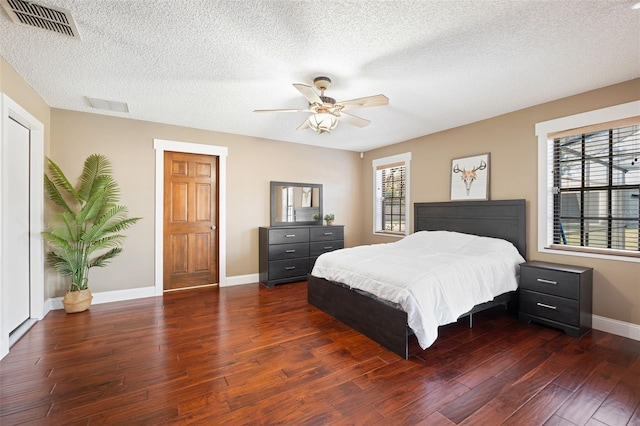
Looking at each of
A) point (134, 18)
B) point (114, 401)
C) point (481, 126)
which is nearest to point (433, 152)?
point (481, 126)

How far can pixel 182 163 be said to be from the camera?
4.48 m

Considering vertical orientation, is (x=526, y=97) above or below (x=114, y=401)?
above

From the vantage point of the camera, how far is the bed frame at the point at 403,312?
2516 mm

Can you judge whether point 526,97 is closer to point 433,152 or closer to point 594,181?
point 594,181

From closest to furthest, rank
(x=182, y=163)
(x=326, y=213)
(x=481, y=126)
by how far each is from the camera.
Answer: (x=481, y=126)
(x=182, y=163)
(x=326, y=213)

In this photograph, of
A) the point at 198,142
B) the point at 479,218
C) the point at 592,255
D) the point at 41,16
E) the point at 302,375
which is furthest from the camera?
the point at 198,142

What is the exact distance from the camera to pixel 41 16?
1915 mm

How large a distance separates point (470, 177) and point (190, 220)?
170 inches

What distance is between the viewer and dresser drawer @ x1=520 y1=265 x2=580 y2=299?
111 inches

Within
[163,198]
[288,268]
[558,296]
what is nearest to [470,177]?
[558,296]

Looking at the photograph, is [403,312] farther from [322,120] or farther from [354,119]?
[354,119]

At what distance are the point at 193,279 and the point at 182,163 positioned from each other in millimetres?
1855

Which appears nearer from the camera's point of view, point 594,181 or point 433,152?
point 594,181

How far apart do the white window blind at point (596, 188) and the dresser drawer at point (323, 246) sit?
315 centimetres
